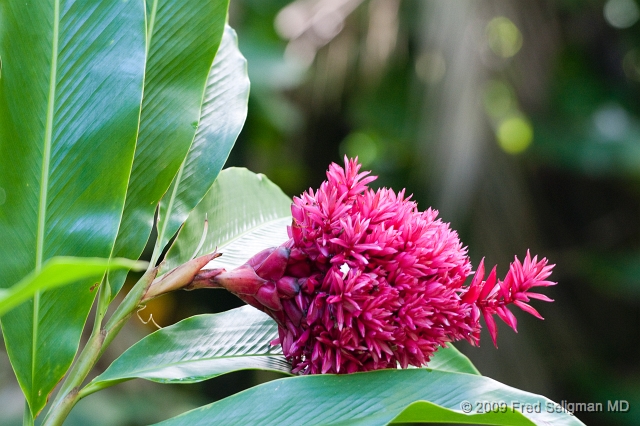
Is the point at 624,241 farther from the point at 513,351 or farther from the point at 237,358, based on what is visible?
the point at 237,358

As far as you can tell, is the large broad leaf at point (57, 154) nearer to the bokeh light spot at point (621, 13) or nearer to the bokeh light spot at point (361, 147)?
the bokeh light spot at point (361, 147)

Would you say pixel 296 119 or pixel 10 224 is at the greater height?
pixel 296 119

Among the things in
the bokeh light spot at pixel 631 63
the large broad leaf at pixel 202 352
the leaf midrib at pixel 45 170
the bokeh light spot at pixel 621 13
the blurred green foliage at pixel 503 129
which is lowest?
the large broad leaf at pixel 202 352

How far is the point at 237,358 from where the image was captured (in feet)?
2.22

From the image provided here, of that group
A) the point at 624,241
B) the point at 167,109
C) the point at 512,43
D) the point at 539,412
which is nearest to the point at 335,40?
the point at 512,43

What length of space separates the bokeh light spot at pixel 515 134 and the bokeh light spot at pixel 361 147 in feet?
2.27

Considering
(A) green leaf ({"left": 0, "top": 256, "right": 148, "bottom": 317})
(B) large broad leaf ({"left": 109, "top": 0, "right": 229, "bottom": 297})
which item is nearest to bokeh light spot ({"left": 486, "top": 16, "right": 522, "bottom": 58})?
(B) large broad leaf ({"left": 109, "top": 0, "right": 229, "bottom": 297})

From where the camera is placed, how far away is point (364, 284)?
1.90ft

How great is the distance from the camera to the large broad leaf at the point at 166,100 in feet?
2.18

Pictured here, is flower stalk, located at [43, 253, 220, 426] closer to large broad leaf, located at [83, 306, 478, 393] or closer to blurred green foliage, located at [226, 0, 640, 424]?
large broad leaf, located at [83, 306, 478, 393]

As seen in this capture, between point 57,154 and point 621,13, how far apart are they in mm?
3314

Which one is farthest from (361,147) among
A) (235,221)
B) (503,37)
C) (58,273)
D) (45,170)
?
(58,273)

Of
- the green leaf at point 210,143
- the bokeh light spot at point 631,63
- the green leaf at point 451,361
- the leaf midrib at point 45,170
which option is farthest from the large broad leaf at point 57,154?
the bokeh light spot at point 631,63

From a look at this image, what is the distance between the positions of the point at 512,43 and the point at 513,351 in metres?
1.43
